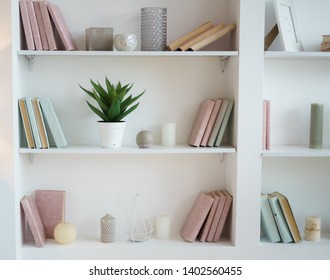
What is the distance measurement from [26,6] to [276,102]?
128 centimetres

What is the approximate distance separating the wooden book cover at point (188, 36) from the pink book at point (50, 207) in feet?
2.88

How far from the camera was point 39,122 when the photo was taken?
2857 millimetres

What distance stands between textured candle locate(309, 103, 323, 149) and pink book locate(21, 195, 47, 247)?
1.35m

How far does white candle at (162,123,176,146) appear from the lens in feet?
9.78

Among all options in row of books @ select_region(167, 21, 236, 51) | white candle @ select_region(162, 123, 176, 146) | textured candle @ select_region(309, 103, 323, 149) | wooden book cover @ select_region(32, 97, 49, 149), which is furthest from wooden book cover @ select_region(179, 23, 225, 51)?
wooden book cover @ select_region(32, 97, 49, 149)

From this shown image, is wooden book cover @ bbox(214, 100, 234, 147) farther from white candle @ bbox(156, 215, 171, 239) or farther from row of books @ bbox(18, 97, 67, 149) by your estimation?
row of books @ bbox(18, 97, 67, 149)

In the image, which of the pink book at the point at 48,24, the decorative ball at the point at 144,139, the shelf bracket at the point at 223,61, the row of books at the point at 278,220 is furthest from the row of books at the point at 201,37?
the row of books at the point at 278,220

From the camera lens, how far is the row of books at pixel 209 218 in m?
2.95

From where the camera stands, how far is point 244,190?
2.87m

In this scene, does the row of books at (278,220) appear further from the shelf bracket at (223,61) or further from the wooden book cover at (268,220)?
the shelf bracket at (223,61)

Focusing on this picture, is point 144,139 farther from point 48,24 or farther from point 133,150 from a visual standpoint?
point 48,24

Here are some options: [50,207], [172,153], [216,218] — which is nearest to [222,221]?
[216,218]

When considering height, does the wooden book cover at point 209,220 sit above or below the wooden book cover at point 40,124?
below

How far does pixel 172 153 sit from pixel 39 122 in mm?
660
